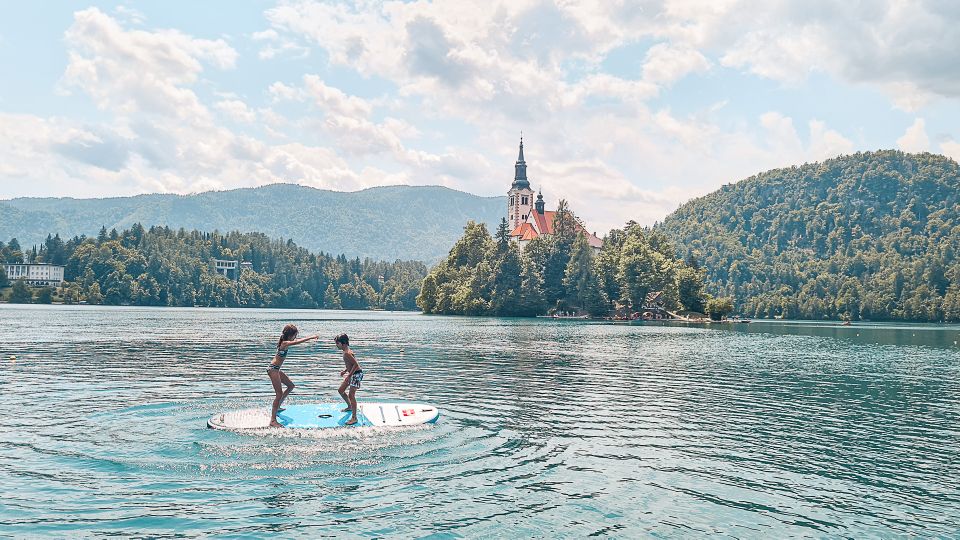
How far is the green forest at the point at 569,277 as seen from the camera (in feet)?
557

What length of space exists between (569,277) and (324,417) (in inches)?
6177

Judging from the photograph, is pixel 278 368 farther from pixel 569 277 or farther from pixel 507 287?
pixel 507 287

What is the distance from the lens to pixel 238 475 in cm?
1867

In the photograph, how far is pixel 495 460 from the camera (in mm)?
21016

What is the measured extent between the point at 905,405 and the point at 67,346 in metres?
59.3

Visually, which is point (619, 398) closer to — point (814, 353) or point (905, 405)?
point (905, 405)

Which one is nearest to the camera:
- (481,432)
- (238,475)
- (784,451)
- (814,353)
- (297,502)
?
(297,502)

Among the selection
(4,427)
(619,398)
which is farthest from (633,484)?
(4,427)

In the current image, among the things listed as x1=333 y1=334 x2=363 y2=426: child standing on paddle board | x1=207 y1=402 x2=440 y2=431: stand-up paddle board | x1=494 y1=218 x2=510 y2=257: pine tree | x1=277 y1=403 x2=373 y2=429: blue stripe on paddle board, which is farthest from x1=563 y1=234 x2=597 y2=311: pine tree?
x1=333 y1=334 x2=363 y2=426: child standing on paddle board

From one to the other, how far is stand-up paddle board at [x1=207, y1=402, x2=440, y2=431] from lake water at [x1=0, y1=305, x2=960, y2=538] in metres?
0.43

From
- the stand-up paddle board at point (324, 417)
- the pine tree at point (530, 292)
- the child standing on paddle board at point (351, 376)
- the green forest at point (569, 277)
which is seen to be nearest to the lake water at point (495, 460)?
the stand-up paddle board at point (324, 417)

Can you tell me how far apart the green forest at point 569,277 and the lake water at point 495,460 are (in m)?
127

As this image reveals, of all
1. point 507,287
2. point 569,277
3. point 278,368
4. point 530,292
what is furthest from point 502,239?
point 278,368

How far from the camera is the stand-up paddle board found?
2308cm
